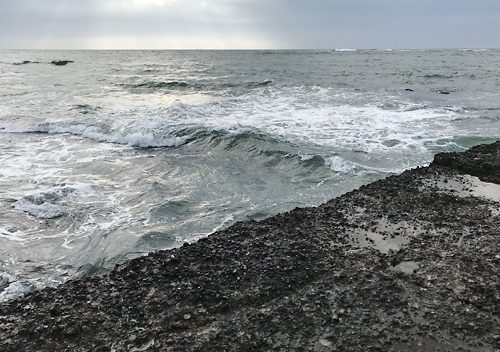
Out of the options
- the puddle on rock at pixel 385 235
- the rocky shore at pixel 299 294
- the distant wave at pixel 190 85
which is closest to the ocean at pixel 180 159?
the rocky shore at pixel 299 294

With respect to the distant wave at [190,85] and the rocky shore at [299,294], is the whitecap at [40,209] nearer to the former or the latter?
the rocky shore at [299,294]

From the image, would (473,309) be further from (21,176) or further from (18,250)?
(21,176)

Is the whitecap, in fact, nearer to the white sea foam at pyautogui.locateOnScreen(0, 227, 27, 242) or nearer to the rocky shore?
the white sea foam at pyautogui.locateOnScreen(0, 227, 27, 242)

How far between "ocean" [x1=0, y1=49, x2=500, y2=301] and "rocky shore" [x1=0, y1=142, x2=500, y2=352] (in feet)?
6.56

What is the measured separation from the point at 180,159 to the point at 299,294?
7.84 meters

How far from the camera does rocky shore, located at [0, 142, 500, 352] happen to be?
2.60 metres

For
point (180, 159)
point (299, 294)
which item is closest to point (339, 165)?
point (180, 159)

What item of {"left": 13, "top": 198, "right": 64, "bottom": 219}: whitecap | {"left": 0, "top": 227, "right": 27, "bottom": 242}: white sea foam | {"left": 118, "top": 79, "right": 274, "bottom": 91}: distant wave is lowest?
{"left": 0, "top": 227, "right": 27, "bottom": 242}: white sea foam

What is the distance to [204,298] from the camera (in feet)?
10.1

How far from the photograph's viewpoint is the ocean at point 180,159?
5.78 m

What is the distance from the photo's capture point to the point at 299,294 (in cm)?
308

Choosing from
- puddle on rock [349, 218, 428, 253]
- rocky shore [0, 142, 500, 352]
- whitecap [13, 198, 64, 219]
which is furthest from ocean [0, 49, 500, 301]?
puddle on rock [349, 218, 428, 253]

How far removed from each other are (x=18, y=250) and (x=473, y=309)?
20.0 ft

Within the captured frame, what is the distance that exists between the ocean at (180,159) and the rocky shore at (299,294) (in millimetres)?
1999
